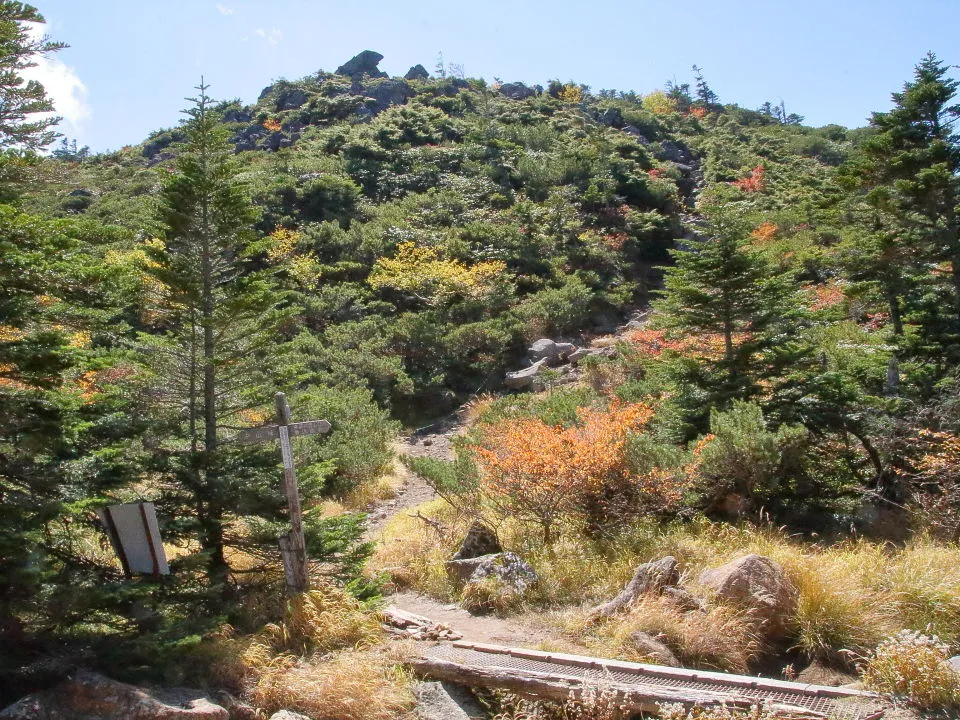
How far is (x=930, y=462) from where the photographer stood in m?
7.09

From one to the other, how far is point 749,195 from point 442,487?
28.1 metres

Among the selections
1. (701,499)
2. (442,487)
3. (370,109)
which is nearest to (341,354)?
(442,487)

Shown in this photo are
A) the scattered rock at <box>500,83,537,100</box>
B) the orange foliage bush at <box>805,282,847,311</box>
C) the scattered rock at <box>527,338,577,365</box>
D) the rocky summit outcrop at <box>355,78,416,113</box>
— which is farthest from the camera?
the scattered rock at <box>500,83,537,100</box>

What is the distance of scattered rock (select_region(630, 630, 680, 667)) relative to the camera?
5406 millimetres

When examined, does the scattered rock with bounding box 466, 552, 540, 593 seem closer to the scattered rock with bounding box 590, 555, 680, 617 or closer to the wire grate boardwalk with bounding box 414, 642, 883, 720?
the scattered rock with bounding box 590, 555, 680, 617

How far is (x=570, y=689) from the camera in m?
4.90

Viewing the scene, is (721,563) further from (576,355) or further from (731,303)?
(576,355)

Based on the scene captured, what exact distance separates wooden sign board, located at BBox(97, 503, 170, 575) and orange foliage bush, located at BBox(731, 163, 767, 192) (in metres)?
33.4

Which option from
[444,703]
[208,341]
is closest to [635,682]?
[444,703]

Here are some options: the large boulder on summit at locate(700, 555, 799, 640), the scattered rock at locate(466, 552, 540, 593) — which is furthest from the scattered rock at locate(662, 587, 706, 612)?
the scattered rock at locate(466, 552, 540, 593)

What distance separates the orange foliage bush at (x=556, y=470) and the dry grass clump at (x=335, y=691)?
3.18m

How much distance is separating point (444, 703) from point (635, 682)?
1.45 m

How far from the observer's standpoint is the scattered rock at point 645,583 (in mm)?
6125

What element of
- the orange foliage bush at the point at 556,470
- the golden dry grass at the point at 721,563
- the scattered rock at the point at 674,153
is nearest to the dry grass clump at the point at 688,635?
the golden dry grass at the point at 721,563
